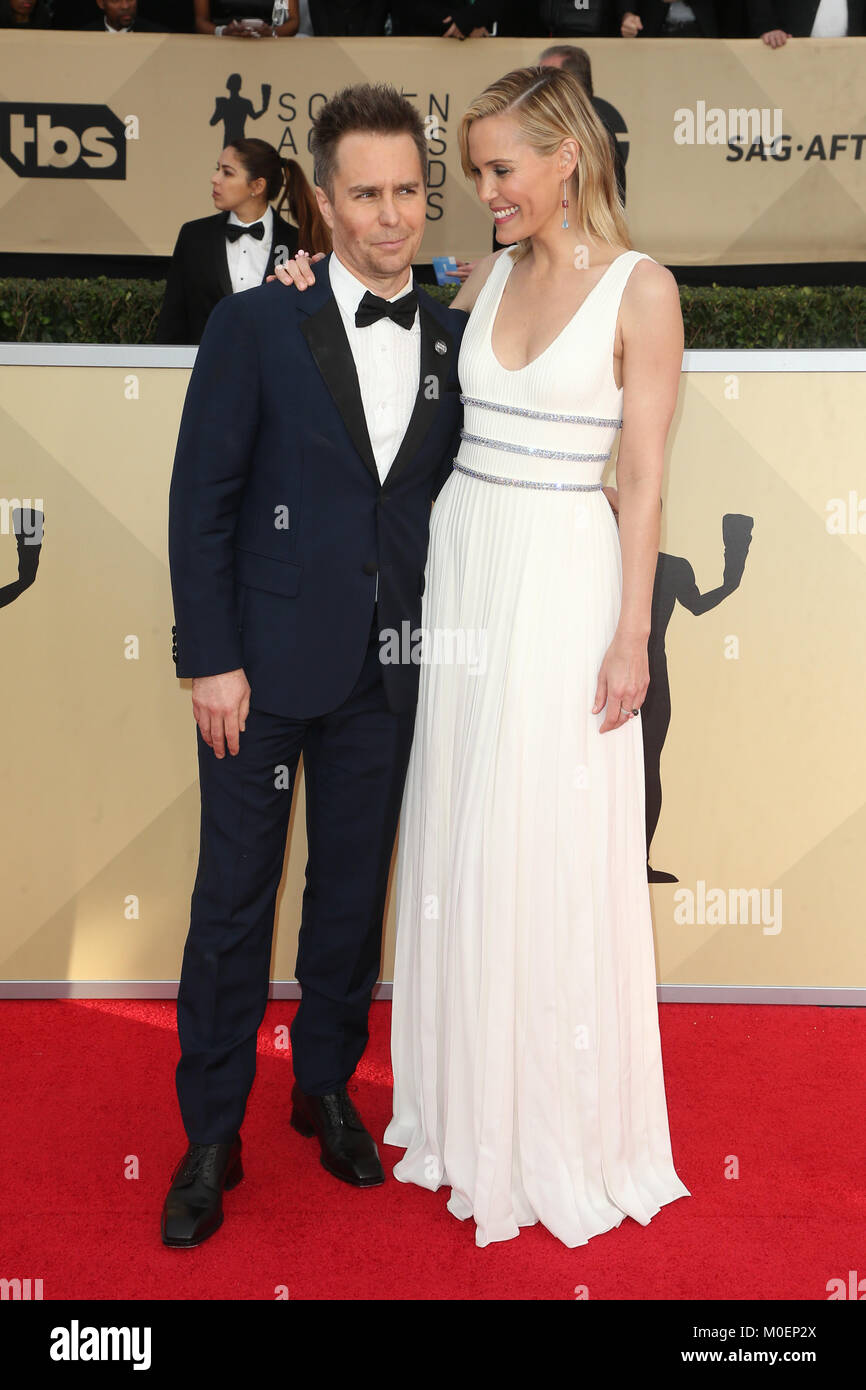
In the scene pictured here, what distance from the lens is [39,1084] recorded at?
248 centimetres

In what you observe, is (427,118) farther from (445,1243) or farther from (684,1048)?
(445,1243)

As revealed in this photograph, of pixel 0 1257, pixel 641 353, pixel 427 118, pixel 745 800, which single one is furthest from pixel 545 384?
pixel 427 118

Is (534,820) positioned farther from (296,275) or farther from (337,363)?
(296,275)

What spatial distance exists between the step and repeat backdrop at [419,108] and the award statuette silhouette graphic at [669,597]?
3047 mm

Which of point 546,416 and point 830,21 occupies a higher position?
point 830,21

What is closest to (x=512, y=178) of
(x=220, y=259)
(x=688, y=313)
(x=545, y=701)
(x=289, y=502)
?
(x=289, y=502)

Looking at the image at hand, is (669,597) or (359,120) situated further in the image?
(669,597)

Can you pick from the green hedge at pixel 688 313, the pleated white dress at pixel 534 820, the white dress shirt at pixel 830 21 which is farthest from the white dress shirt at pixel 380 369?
the white dress shirt at pixel 830 21

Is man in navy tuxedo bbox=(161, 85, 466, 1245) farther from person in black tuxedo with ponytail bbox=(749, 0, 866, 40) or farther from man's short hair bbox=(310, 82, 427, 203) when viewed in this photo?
person in black tuxedo with ponytail bbox=(749, 0, 866, 40)

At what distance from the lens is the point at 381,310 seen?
193cm

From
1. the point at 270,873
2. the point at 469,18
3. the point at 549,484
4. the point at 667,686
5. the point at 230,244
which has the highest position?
the point at 469,18

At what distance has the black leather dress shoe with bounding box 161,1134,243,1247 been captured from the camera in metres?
1.97

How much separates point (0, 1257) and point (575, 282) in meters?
1.84

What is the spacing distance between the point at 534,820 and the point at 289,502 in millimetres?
671
